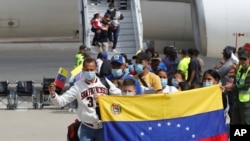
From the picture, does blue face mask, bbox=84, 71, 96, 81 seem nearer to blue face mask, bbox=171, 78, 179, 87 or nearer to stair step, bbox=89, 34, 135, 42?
blue face mask, bbox=171, 78, 179, 87

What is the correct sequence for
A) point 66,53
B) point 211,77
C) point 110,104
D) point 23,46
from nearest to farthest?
point 110,104 < point 211,77 < point 66,53 < point 23,46

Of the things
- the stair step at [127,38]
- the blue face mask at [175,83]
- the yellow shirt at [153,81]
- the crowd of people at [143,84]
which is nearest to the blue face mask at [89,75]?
the crowd of people at [143,84]

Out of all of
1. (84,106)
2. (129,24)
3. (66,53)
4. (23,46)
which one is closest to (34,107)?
(129,24)

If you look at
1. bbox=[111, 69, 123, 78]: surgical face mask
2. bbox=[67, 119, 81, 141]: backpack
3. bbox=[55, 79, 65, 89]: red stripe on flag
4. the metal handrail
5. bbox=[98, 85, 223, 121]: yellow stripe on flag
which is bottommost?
bbox=[67, 119, 81, 141]: backpack

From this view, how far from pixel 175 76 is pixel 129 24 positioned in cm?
806

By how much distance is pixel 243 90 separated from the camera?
822 cm

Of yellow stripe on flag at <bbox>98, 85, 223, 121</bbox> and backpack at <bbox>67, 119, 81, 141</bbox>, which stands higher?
yellow stripe on flag at <bbox>98, 85, 223, 121</bbox>

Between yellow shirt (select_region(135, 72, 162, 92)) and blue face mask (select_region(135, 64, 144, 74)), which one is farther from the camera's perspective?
blue face mask (select_region(135, 64, 144, 74))

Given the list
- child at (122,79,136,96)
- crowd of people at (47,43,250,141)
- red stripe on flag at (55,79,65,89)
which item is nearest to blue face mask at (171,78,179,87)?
crowd of people at (47,43,250,141)

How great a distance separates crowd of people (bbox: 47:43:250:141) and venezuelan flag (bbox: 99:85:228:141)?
0.14 m

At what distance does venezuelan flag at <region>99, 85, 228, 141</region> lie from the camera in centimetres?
646

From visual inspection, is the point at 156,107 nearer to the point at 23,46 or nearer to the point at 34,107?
the point at 34,107

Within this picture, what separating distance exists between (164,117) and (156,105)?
0.52ft

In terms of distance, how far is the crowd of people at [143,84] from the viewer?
6.52 m
